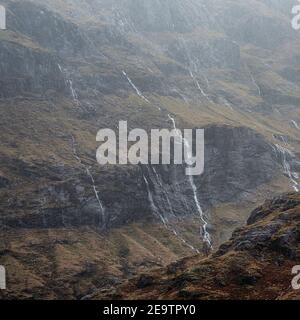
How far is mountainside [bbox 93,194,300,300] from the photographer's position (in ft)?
338

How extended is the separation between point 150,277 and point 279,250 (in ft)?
91.9

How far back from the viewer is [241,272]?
358ft

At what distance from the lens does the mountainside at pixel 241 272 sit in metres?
103

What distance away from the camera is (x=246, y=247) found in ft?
396
